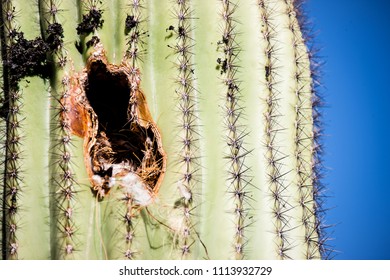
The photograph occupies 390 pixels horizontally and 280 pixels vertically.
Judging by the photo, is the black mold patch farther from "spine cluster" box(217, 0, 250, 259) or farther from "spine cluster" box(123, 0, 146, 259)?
"spine cluster" box(217, 0, 250, 259)

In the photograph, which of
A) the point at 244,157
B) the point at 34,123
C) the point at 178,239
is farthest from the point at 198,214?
the point at 34,123

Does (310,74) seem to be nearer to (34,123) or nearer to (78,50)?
(78,50)

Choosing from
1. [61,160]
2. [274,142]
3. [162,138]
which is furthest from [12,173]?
[274,142]

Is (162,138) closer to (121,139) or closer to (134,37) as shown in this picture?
(121,139)

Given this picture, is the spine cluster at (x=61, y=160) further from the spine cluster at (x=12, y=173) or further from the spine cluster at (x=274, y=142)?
the spine cluster at (x=274, y=142)

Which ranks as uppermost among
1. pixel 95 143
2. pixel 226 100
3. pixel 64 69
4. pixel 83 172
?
pixel 64 69

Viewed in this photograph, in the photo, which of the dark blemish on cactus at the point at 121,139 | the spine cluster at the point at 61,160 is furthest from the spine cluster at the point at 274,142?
the spine cluster at the point at 61,160
